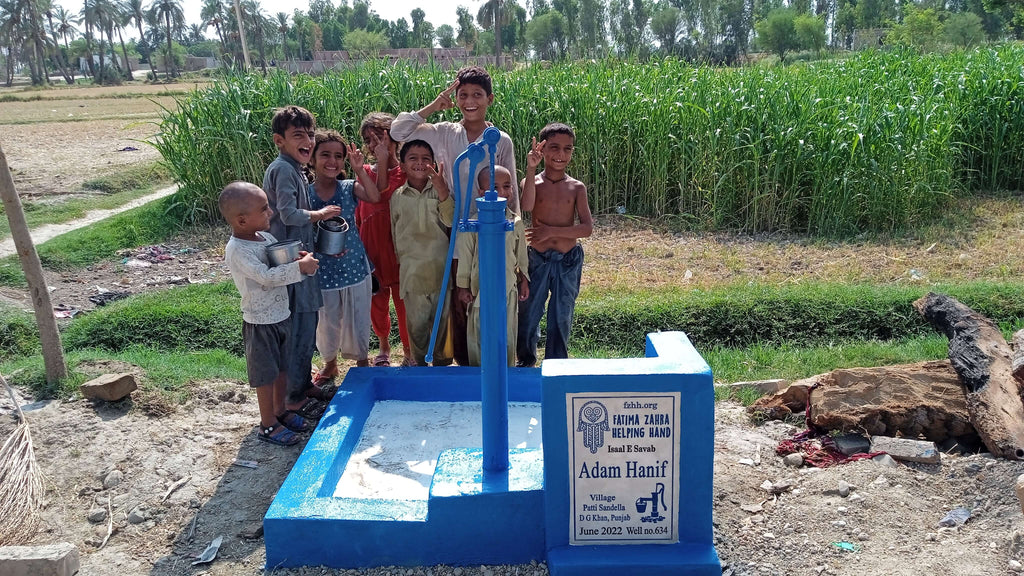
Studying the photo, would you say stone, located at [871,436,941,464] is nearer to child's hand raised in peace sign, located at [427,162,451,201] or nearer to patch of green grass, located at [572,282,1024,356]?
patch of green grass, located at [572,282,1024,356]

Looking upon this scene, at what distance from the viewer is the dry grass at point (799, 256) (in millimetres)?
6711

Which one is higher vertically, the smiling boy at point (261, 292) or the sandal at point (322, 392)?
the smiling boy at point (261, 292)

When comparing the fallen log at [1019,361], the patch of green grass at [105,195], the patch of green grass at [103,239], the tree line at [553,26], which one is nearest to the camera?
the fallen log at [1019,361]

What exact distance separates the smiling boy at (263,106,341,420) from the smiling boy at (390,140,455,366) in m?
0.36

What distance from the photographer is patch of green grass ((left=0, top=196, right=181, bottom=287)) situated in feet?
24.0

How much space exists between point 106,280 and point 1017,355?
7177 mm

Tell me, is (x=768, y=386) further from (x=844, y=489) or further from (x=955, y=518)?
(x=955, y=518)

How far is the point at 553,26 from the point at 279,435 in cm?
5925

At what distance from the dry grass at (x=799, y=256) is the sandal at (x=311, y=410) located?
2906 millimetres

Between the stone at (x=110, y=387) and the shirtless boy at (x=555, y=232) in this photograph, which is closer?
the shirtless boy at (x=555, y=232)

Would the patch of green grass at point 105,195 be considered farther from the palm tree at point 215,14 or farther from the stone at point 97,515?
the palm tree at point 215,14

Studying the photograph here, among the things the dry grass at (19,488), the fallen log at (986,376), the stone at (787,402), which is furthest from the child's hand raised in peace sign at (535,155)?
the dry grass at (19,488)

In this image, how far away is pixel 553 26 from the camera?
59188 mm

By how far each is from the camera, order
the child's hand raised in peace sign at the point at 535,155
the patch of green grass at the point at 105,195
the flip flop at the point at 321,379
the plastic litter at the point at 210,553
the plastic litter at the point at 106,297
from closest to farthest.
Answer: the plastic litter at the point at 210,553
the child's hand raised in peace sign at the point at 535,155
the flip flop at the point at 321,379
the plastic litter at the point at 106,297
the patch of green grass at the point at 105,195
